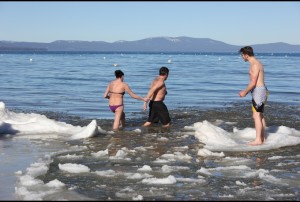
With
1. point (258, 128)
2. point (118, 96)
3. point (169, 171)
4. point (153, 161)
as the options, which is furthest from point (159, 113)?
point (169, 171)

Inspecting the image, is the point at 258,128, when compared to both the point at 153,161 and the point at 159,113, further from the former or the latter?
the point at 159,113

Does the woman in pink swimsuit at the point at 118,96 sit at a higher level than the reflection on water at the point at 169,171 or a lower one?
higher

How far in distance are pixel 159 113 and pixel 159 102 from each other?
0.95ft

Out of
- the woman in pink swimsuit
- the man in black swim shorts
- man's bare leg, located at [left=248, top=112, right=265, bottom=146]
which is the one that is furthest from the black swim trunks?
man's bare leg, located at [left=248, top=112, right=265, bottom=146]

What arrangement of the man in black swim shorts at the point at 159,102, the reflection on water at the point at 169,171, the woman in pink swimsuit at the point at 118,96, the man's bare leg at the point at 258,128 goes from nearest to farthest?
the reflection on water at the point at 169,171, the man's bare leg at the point at 258,128, the woman in pink swimsuit at the point at 118,96, the man in black swim shorts at the point at 159,102

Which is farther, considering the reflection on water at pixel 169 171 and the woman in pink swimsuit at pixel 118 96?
the woman in pink swimsuit at pixel 118 96

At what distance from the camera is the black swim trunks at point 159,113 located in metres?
12.4

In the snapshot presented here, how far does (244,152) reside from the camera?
8.91 metres

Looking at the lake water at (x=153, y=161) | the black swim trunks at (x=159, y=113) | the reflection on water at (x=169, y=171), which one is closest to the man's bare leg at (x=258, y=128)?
the lake water at (x=153, y=161)

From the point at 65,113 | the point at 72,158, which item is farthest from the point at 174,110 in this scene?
the point at 72,158

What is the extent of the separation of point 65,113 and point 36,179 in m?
8.63

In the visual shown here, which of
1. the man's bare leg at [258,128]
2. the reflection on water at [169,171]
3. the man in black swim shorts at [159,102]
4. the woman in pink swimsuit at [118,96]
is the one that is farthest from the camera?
the man in black swim shorts at [159,102]

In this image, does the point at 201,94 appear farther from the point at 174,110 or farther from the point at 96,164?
the point at 96,164

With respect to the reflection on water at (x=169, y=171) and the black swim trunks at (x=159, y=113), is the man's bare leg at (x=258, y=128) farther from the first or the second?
the black swim trunks at (x=159, y=113)
